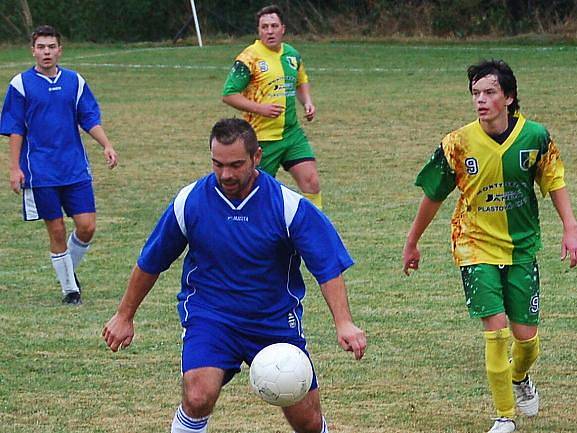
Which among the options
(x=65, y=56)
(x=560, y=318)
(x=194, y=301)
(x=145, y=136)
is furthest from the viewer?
(x=65, y=56)

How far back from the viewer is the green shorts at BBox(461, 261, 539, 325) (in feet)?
20.0

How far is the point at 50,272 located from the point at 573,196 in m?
5.78

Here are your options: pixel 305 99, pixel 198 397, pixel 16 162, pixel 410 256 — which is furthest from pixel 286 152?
pixel 198 397

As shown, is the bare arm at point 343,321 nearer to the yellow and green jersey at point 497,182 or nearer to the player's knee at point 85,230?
the yellow and green jersey at point 497,182

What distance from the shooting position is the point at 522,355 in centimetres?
637

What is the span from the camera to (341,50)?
99.1 feet

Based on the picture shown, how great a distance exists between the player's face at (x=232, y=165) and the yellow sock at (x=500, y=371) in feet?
5.56

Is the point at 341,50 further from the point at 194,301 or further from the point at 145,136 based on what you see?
the point at 194,301

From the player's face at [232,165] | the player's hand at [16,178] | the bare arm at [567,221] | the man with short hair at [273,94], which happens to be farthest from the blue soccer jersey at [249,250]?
the man with short hair at [273,94]

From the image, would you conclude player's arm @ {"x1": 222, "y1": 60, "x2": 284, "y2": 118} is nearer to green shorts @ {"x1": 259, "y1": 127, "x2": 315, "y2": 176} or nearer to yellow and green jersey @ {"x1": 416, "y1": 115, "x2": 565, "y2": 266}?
green shorts @ {"x1": 259, "y1": 127, "x2": 315, "y2": 176}

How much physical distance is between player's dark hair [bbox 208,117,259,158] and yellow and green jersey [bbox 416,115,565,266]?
1.44m

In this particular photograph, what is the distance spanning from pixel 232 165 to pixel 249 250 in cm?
37

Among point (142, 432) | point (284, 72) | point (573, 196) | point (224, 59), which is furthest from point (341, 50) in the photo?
point (142, 432)

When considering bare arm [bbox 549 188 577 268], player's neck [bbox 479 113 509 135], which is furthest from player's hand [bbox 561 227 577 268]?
player's neck [bbox 479 113 509 135]
